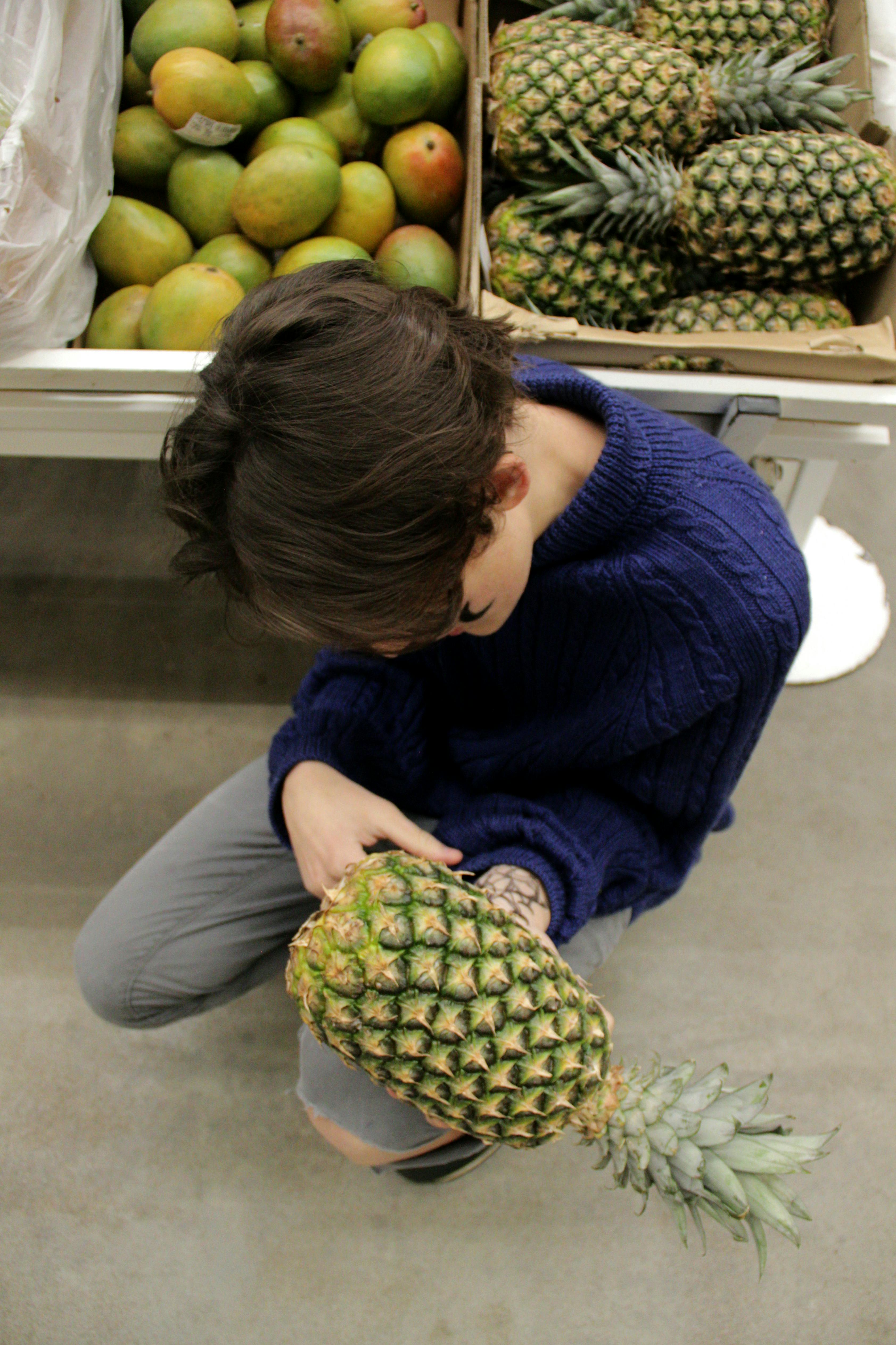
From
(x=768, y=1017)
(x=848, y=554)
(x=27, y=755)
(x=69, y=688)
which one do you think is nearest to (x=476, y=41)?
(x=848, y=554)

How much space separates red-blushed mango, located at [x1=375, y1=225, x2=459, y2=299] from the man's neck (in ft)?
1.83

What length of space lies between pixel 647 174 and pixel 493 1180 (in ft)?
5.21

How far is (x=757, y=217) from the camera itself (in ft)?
4.33

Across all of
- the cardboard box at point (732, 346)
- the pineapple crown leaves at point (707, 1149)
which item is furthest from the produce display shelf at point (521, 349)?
the pineapple crown leaves at point (707, 1149)

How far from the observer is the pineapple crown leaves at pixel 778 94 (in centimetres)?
139

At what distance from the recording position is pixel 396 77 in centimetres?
134

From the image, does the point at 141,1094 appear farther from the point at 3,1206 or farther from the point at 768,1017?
the point at 768,1017

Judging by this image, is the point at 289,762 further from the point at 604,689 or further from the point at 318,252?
the point at 318,252

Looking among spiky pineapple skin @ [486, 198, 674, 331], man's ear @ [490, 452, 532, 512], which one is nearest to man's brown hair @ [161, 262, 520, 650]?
man's ear @ [490, 452, 532, 512]

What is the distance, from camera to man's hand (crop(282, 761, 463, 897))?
3.18ft

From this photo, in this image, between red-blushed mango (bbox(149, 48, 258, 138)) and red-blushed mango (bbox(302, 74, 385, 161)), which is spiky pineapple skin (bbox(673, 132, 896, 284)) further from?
red-blushed mango (bbox(149, 48, 258, 138))

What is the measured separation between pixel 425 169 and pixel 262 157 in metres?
0.26

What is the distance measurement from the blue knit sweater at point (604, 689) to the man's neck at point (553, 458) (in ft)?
0.09

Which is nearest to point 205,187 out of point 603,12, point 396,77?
point 396,77
